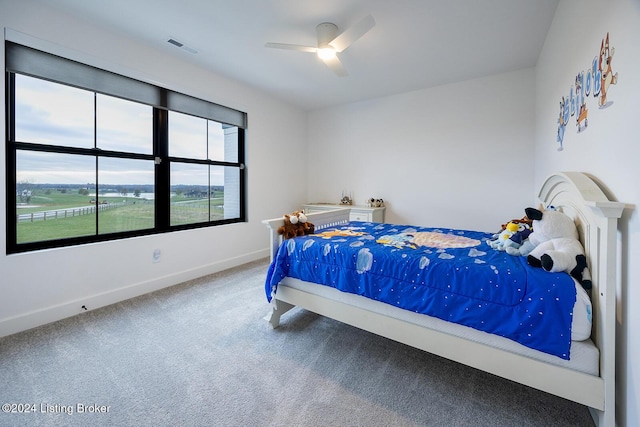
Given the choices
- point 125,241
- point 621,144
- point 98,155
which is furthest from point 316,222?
point 98,155

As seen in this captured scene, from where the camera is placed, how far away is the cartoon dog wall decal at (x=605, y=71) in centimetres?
123

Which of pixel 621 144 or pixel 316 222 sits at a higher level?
pixel 621 144

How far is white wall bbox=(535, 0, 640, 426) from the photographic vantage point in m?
1.01

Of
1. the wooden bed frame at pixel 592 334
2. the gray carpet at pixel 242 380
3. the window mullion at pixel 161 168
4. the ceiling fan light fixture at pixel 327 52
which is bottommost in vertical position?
the gray carpet at pixel 242 380

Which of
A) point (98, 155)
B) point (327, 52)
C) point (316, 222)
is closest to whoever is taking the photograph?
point (327, 52)

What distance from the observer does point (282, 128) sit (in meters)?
4.48

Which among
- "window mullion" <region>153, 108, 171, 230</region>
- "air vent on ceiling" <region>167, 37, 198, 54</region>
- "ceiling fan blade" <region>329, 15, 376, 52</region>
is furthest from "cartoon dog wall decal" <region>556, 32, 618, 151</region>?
"window mullion" <region>153, 108, 171, 230</region>

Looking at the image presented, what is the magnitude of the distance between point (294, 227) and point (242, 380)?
112cm

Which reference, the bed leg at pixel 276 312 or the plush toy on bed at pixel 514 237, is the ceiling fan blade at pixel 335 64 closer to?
the plush toy on bed at pixel 514 237

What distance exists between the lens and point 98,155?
252cm

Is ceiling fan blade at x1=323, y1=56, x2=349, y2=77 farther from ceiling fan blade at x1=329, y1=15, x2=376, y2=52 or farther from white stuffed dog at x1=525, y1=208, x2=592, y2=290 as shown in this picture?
white stuffed dog at x1=525, y1=208, x2=592, y2=290

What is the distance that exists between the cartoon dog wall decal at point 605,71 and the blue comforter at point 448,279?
2.96 ft

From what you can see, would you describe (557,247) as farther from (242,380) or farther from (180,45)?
(180,45)

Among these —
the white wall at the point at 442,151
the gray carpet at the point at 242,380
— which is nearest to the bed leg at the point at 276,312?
the gray carpet at the point at 242,380
